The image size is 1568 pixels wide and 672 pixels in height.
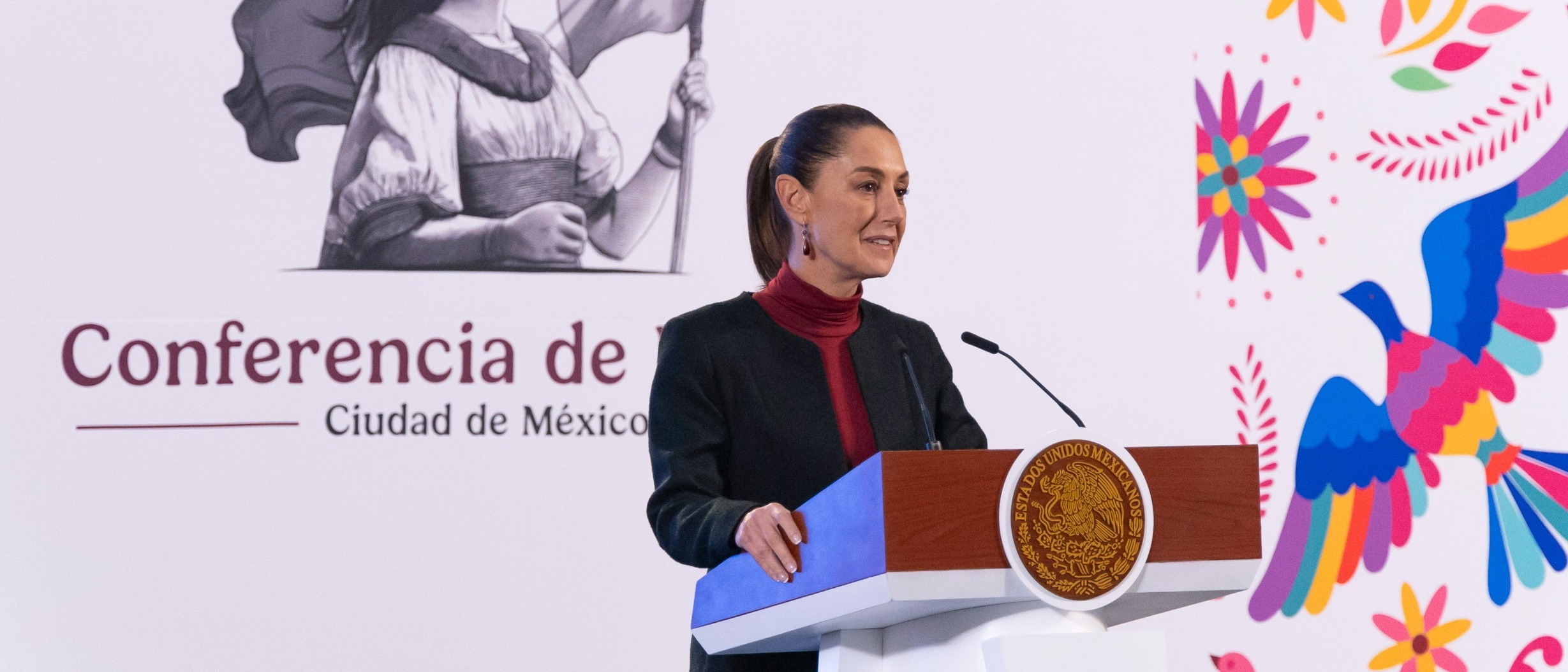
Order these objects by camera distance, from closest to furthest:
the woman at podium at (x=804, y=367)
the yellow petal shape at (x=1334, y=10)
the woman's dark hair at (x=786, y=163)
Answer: the woman at podium at (x=804, y=367) < the woman's dark hair at (x=786, y=163) < the yellow petal shape at (x=1334, y=10)

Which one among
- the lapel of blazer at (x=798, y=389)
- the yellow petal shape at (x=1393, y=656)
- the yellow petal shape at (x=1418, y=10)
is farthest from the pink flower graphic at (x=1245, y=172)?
the lapel of blazer at (x=798, y=389)

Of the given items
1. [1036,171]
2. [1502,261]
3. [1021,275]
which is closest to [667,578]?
[1021,275]

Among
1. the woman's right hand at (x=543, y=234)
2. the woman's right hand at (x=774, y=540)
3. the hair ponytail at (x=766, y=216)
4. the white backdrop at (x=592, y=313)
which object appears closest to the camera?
the woman's right hand at (x=774, y=540)

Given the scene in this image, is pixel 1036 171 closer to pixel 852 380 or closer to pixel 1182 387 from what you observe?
pixel 1182 387

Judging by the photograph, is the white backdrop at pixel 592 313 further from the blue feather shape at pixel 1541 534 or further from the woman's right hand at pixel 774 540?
the woman's right hand at pixel 774 540

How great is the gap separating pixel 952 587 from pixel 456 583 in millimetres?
1966

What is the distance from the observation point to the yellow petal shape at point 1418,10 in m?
3.25

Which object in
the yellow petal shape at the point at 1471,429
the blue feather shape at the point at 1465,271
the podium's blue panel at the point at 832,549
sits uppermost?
the blue feather shape at the point at 1465,271

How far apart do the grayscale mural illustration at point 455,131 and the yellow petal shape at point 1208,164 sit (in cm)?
116

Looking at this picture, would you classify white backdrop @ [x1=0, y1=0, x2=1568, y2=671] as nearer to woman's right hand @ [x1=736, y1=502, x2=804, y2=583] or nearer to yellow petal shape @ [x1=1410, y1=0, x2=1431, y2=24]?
yellow petal shape @ [x1=1410, y1=0, x2=1431, y2=24]

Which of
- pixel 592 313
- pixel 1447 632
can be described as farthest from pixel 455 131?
pixel 1447 632

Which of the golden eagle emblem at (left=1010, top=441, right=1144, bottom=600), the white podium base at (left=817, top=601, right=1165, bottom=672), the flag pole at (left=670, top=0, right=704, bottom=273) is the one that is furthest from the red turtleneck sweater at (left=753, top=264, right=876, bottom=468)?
the flag pole at (left=670, top=0, right=704, bottom=273)

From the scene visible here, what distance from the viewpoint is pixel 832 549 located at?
1.19 metres

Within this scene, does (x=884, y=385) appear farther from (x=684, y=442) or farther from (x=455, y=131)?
(x=455, y=131)
